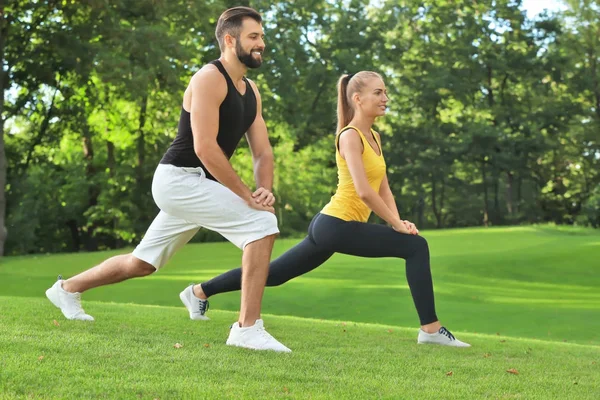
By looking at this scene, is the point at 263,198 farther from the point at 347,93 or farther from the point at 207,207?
the point at 347,93

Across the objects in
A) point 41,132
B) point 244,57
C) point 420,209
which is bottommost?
point 420,209

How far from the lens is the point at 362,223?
633 cm

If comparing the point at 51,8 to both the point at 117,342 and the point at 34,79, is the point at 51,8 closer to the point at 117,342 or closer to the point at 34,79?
the point at 34,79

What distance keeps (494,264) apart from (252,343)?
15544mm

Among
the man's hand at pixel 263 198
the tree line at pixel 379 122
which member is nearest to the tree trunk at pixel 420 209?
the tree line at pixel 379 122

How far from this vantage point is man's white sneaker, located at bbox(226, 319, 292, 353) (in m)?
5.31

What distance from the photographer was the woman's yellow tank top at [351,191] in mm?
6340

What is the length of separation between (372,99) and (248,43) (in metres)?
1.34

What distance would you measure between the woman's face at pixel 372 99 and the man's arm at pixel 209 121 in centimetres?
143

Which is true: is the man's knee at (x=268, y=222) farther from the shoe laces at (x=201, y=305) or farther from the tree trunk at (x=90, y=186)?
the tree trunk at (x=90, y=186)

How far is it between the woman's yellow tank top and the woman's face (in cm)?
19

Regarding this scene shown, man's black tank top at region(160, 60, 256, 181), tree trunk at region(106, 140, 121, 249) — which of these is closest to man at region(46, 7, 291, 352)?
man's black tank top at region(160, 60, 256, 181)

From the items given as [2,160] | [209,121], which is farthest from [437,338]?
[2,160]

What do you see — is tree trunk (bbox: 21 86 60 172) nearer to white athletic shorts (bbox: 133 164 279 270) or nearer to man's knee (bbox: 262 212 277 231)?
white athletic shorts (bbox: 133 164 279 270)
